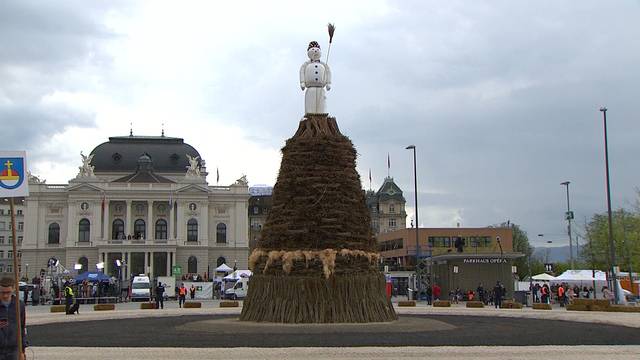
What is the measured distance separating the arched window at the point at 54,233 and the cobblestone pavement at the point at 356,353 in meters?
90.2

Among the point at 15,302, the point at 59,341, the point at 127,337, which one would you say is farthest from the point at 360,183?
the point at 15,302

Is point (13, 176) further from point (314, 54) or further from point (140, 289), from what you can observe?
point (140, 289)

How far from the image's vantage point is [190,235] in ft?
338

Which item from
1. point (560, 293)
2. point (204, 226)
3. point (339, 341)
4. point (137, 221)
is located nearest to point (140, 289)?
point (560, 293)

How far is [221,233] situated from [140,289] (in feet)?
148

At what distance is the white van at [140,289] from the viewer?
59000mm

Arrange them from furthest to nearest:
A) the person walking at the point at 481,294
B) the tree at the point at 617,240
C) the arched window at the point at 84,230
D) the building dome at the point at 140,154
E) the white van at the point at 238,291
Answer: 1. the building dome at the point at 140,154
2. the arched window at the point at 84,230
3. the tree at the point at 617,240
4. the white van at the point at 238,291
5. the person walking at the point at 481,294

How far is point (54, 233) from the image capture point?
101 metres

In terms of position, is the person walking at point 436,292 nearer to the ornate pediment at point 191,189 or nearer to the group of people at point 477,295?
the group of people at point 477,295

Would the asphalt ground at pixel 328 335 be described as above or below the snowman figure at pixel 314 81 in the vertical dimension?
below

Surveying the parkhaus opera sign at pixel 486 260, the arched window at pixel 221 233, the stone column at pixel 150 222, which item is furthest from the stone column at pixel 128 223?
the parkhaus opera sign at pixel 486 260

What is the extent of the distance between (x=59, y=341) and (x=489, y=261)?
107 feet

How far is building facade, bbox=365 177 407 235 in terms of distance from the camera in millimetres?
128875

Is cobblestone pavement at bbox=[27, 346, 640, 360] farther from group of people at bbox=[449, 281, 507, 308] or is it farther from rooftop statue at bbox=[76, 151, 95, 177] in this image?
rooftop statue at bbox=[76, 151, 95, 177]
